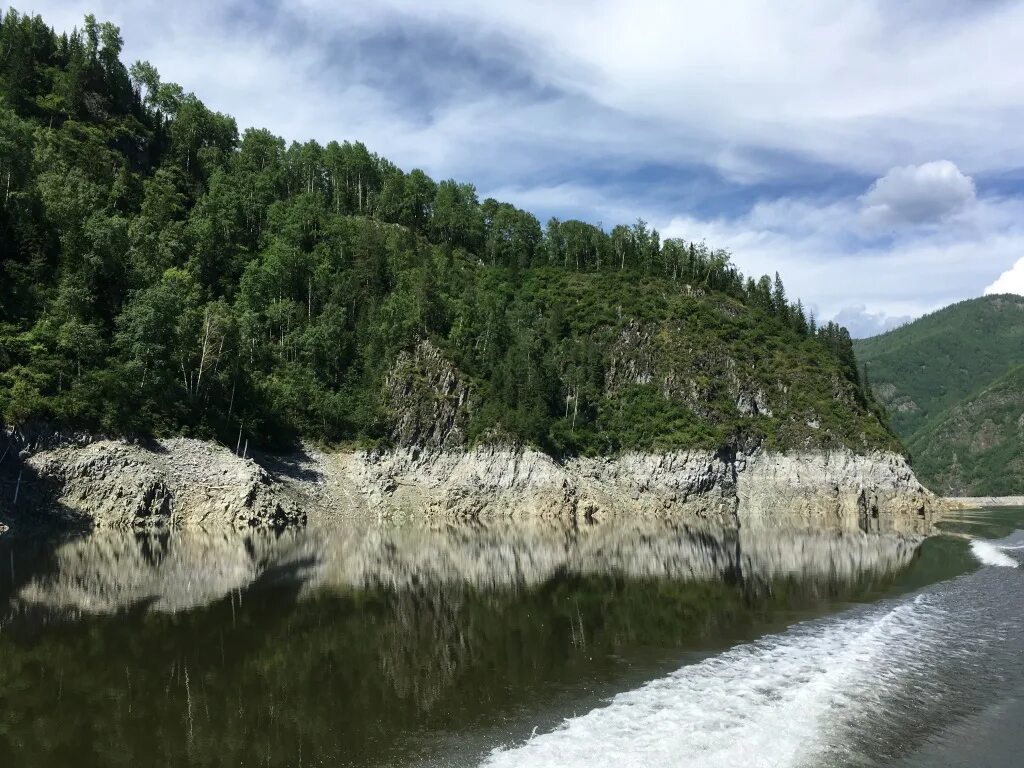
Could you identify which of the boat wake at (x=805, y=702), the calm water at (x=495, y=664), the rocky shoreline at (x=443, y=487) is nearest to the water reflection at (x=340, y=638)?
the calm water at (x=495, y=664)

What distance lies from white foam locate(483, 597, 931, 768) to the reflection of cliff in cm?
1520

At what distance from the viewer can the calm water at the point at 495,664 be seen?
14.9 meters

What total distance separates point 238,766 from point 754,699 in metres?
13.1

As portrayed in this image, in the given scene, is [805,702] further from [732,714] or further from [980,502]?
[980,502]

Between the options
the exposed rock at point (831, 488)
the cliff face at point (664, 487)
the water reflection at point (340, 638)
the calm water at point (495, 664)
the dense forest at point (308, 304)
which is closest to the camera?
the calm water at point (495, 664)

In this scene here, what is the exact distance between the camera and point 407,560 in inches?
1740

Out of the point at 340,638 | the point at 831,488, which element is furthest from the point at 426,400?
the point at 340,638

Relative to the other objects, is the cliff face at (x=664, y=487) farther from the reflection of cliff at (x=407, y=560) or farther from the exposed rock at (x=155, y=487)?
the exposed rock at (x=155, y=487)

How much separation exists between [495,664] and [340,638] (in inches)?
236

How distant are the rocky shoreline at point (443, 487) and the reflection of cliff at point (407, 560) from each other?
374cm

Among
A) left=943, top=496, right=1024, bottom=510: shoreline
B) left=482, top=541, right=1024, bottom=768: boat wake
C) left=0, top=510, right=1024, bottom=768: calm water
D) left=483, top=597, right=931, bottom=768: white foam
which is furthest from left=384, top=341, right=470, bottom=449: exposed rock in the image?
left=943, top=496, right=1024, bottom=510: shoreline

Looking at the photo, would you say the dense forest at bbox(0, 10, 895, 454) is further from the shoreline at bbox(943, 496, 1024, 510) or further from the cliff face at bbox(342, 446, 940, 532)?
the shoreline at bbox(943, 496, 1024, 510)

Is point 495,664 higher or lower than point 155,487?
lower

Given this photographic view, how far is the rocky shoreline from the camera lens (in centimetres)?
5238
